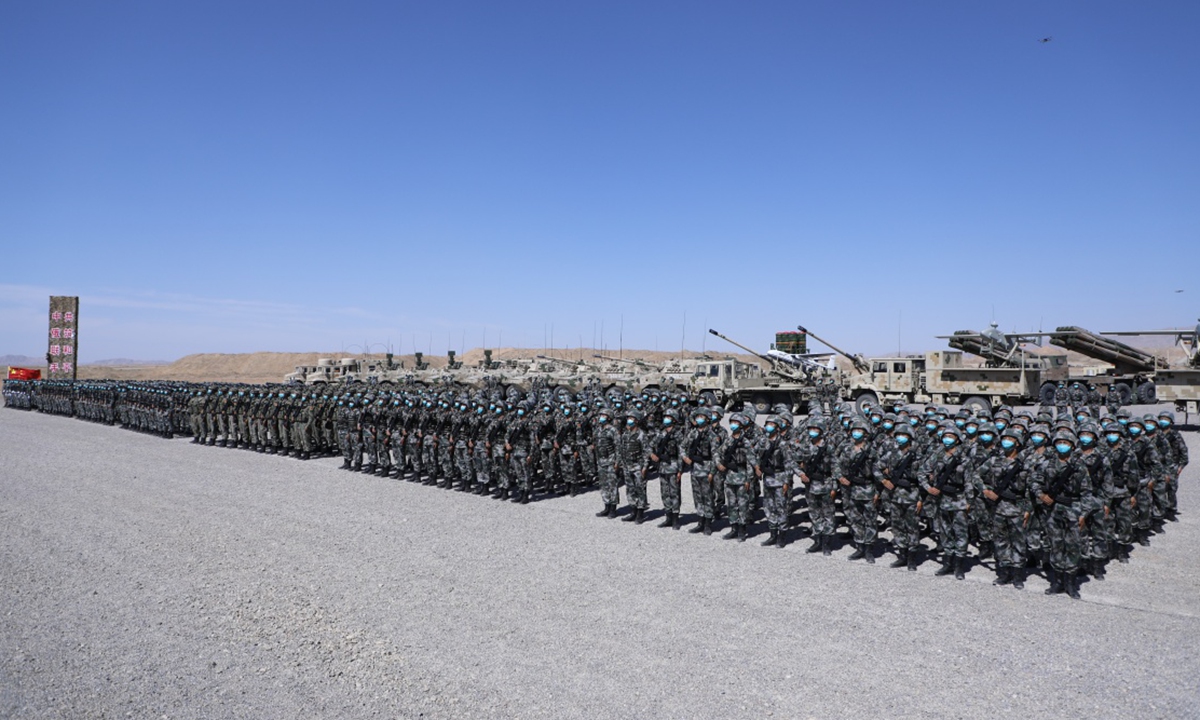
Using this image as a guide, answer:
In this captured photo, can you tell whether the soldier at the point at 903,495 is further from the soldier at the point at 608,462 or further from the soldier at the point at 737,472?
the soldier at the point at 608,462

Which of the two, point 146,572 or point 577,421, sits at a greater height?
point 577,421

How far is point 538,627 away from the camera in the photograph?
17.7 ft

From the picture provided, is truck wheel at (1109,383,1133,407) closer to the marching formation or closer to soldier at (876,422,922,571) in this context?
the marching formation

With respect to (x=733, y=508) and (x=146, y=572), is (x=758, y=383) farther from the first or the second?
(x=146, y=572)

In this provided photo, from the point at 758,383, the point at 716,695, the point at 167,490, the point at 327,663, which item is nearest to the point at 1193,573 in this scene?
the point at 716,695

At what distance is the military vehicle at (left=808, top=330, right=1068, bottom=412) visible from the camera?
22.7 meters

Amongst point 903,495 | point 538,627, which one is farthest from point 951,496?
point 538,627

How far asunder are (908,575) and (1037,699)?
251cm

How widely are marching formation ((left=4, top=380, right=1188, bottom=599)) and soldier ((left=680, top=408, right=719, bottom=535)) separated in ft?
0.05

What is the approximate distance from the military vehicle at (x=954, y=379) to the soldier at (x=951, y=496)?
1597 cm

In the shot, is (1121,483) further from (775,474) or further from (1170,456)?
(775,474)

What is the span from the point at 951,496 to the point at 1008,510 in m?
0.49

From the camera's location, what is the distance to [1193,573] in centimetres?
690

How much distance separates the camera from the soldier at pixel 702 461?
328 inches
